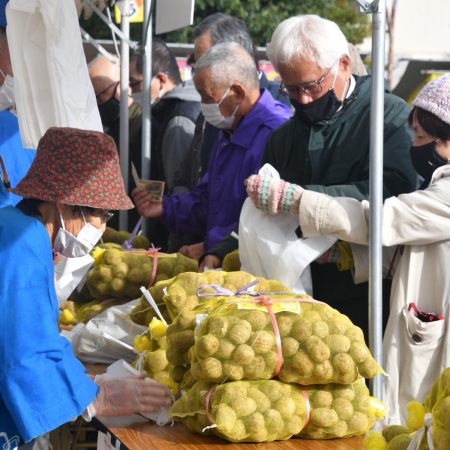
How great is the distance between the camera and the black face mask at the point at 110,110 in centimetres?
548

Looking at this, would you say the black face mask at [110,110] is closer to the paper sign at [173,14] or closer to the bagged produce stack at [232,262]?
the paper sign at [173,14]

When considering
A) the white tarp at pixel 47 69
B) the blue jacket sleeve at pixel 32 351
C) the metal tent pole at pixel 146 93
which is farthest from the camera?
the metal tent pole at pixel 146 93

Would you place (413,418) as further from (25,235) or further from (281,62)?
(281,62)

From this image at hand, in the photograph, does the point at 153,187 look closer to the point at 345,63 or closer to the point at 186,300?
the point at 345,63

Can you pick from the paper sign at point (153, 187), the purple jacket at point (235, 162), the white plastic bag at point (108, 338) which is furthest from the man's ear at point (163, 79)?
the white plastic bag at point (108, 338)

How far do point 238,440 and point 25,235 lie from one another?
0.71 m

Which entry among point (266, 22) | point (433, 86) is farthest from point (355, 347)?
point (266, 22)

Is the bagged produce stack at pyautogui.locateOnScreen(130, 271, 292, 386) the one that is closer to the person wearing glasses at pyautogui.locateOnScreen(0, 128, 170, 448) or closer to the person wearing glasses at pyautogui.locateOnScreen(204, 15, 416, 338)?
the person wearing glasses at pyautogui.locateOnScreen(0, 128, 170, 448)

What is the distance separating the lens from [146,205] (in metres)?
4.32

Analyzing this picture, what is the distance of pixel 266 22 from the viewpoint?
1678 cm

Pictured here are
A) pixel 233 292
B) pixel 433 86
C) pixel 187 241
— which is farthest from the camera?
pixel 187 241

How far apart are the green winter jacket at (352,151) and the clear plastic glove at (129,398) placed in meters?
0.90

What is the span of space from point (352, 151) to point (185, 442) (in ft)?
4.11

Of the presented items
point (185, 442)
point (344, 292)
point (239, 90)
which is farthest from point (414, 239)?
point (239, 90)
